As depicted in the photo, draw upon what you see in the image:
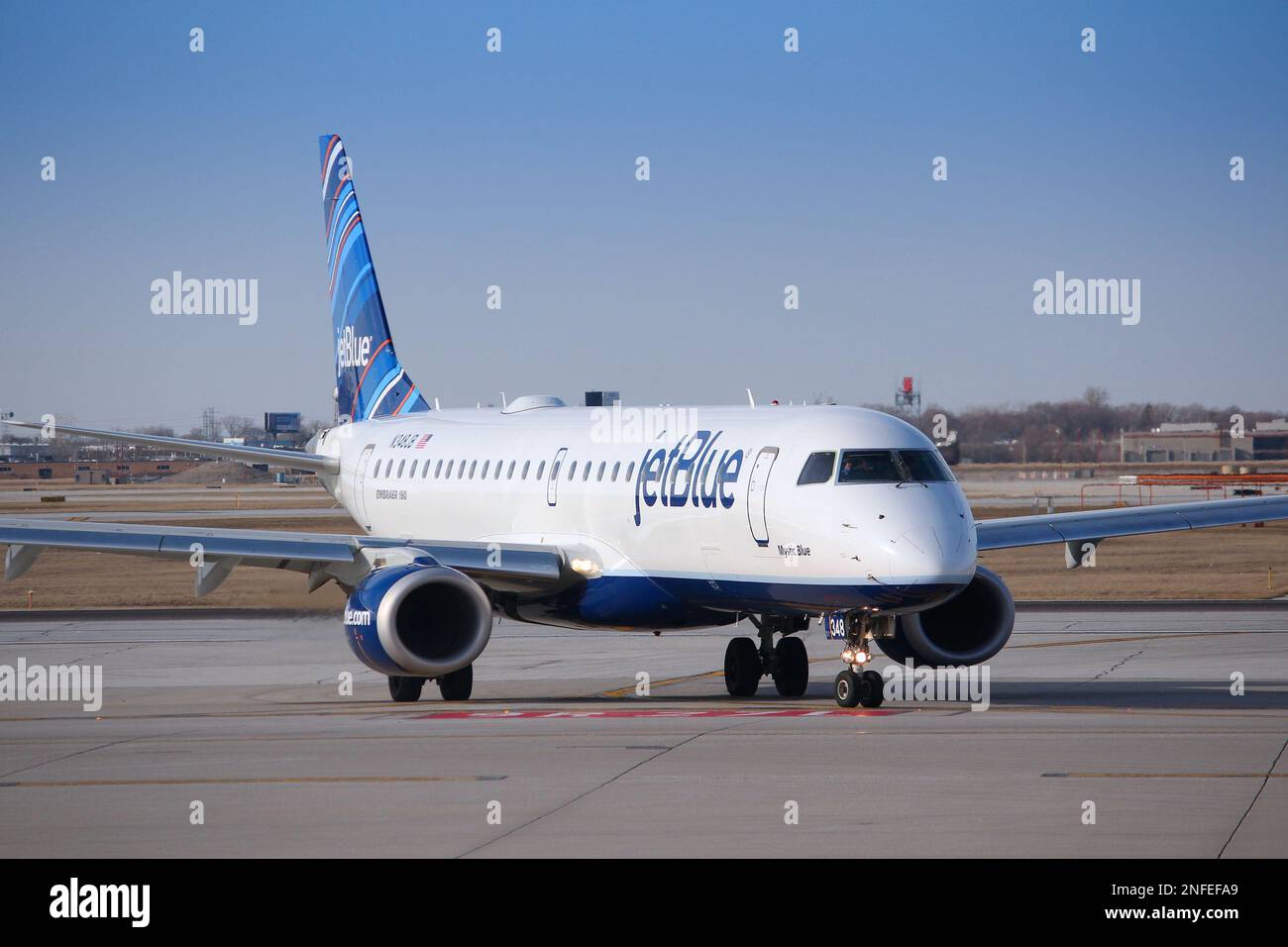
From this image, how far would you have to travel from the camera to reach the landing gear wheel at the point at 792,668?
25453 mm

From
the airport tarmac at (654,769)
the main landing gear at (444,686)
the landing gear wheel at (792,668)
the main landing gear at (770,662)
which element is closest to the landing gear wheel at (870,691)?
the airport tarmac at (654,769)

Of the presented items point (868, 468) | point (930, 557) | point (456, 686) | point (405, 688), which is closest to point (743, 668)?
point (456, 686)

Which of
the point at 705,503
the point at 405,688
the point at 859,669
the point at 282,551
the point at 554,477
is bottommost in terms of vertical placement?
the point at 405,688

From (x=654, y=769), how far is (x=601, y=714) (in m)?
5.72

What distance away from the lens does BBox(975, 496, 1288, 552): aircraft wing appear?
26.5 meters

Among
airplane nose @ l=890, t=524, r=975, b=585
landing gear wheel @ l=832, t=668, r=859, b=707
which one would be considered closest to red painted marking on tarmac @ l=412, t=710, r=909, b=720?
landing gear wheel @ l=832, t=668, r=859, b=707

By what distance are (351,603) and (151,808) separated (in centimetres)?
971

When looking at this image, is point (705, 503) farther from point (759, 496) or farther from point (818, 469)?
point (818, 469)

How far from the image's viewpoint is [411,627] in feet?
82.1

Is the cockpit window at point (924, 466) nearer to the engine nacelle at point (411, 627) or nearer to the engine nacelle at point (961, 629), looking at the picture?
the engine nacelle at point (961, 629)

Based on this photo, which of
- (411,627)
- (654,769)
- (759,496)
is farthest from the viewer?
(411,627)

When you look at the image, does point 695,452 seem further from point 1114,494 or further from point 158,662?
point 1114,494

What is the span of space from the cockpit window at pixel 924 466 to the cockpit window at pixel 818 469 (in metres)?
0.94
